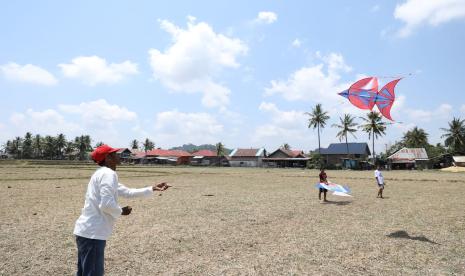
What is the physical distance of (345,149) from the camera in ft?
325

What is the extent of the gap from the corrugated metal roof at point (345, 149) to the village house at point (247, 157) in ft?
75.6

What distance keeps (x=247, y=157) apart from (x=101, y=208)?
116 metres

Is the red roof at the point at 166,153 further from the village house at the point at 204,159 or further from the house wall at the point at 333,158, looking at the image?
the house wall at the point at 333,158

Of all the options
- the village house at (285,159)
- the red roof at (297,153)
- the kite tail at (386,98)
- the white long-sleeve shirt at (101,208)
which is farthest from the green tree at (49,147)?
the white long-sleeve shirt at (101,208)

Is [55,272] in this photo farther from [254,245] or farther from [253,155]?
[253,155]

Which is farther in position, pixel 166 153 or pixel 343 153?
pixel 166 153

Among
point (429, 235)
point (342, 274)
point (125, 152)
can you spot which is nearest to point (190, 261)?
point (342, 274)

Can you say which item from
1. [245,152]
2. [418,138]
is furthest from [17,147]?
[418,138]

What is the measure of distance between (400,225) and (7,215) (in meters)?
13.3

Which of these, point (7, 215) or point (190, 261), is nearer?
point (190, 261)

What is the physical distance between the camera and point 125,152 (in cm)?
13788

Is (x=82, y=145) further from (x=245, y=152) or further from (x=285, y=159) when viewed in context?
(x=285, y=159)

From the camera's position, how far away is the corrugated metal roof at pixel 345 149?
319 ft

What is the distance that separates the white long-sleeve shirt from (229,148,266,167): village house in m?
113
